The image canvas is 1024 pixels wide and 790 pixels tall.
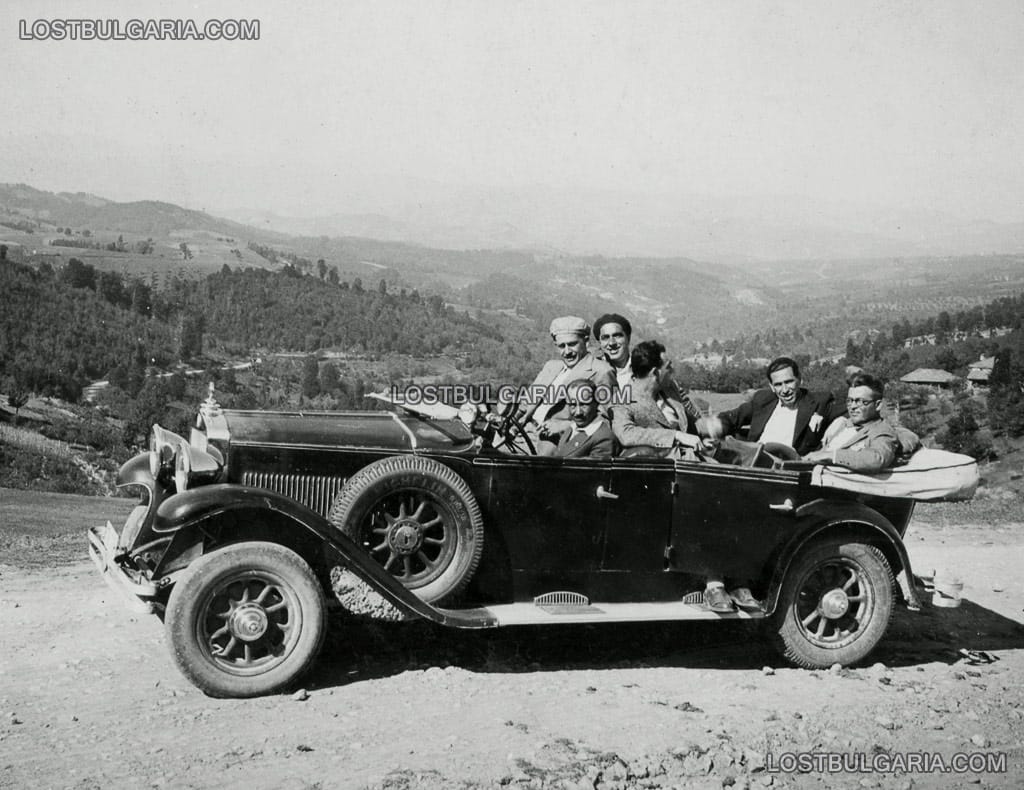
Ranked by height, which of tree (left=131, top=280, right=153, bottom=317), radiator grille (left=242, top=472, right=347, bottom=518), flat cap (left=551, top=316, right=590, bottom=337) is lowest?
radiator grille (left=242, top=472, right=347, bottom=518)

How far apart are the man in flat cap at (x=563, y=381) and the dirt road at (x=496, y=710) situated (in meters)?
1.48

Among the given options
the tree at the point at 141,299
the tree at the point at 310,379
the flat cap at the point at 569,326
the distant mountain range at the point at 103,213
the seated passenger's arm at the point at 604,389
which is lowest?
the tree at the point at 310,379

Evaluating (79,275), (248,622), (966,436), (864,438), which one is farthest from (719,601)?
(79,275)

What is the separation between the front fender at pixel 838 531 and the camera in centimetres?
564

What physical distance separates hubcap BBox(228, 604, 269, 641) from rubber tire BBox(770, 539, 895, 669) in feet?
10.3

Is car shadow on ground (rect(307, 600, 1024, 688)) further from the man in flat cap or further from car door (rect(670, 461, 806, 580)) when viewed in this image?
the man in flat cap

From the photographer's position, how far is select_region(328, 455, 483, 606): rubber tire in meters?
5.07

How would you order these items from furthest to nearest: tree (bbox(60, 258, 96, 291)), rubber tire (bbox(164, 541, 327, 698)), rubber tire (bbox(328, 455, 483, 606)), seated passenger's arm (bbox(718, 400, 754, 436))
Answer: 1. tree (bbox(60, 258, 96, 291))
2. seated passenger's arm (bbox(718, 400, 754, 436))
3. rubber tire (bbox(328, 455, 483, 606))
4. rubber tire (bbox(164, 541, 327, 698))

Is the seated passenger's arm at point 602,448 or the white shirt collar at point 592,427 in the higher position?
the white shirt collar at point 592,427

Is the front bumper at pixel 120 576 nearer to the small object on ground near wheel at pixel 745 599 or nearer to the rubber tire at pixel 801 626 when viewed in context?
the small object on ground near wheel at pixel 745 599

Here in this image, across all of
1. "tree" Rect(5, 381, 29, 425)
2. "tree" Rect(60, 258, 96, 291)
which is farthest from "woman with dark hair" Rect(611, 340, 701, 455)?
"tree" Rect(60, 258, 96, 291)

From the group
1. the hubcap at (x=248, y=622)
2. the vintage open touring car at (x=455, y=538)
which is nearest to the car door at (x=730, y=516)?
the vintage open touring car at (x=455, y=538)

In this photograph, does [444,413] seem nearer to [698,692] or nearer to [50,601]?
[698,692]

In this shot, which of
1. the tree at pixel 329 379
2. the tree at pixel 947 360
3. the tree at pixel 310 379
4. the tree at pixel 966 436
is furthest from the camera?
the tree at pixel 947 360
